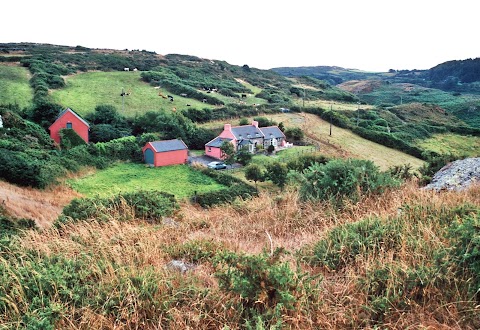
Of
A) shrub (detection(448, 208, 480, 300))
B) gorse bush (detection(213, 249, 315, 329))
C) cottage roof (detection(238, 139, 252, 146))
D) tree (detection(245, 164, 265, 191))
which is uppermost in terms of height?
shrub (detection(448, 208, 480, 300))

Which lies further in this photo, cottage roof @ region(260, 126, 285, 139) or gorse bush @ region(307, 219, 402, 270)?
cottage roof @ region(260, 126, 285, 139)

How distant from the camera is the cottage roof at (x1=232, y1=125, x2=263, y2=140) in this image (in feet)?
131

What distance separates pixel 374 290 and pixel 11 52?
72.5 meters

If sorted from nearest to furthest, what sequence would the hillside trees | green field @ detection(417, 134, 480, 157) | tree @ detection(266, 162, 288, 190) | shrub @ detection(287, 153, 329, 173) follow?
tree @ detection(266, 162, 288, 190)
shrub @ detection(287, 153, 329, 173)
the hillside trees
green field @ detection(417, 134, 480, 157)

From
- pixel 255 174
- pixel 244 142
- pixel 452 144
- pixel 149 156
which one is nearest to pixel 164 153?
pixel 149 156

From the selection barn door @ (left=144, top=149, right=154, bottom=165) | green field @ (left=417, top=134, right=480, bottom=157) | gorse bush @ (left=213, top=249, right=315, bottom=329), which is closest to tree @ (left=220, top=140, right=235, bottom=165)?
barn door @ (left=144, top=149, right=154, bottom=165)

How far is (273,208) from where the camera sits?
6953mm

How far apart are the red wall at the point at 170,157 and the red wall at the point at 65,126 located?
328 inches

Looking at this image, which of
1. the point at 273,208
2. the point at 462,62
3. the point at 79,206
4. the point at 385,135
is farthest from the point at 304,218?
the point at 462,62

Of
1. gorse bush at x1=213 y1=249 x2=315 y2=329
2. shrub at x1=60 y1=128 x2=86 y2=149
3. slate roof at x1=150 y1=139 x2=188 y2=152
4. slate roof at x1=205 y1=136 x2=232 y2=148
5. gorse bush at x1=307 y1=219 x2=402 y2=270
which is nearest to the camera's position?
gorse bush at x1=213 y1=249 x2=315 y2=329

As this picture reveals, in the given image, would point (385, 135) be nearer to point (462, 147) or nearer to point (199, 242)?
point (462, 147)

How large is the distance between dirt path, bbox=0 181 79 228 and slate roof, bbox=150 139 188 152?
1062 centimetres

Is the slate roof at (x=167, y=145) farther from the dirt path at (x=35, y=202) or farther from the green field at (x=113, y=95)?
the dirt path at (x=35, y=202)

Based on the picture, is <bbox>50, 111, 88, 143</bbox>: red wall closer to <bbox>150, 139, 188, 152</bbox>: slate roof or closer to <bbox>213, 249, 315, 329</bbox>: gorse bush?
<bbox>150, 139, 188, 152</bbox>: slate roof
